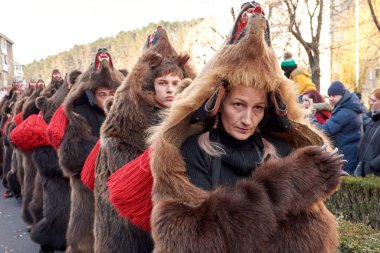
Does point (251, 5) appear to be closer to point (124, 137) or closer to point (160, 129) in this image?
point (160, 129)

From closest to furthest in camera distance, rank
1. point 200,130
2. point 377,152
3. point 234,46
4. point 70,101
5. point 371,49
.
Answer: point 234,46 → point 200,130 → point 70,101 → point 377,152 → point 371,49

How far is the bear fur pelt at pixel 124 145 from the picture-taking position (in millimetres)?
3271

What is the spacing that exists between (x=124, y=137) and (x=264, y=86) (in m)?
1.40

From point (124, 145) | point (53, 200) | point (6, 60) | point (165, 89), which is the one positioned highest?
point (6, 60)

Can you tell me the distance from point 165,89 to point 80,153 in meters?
1.27

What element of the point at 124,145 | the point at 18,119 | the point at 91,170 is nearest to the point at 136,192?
the point at 124,145

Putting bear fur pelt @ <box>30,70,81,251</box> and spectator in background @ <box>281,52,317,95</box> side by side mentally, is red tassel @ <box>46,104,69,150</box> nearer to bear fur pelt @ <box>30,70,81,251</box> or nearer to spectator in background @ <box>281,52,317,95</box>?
bear fur pelt @ <box>30,70,81,251</box>

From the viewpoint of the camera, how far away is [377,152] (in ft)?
18.0

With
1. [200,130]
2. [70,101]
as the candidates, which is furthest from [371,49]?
[200,130]

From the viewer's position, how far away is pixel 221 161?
2.34 metres

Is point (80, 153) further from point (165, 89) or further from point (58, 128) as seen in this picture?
point (165, 89)

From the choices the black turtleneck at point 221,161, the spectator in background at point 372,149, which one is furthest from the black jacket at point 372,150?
the black turtleneck at point 221,161

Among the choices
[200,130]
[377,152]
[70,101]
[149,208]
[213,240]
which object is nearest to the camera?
[213,240]

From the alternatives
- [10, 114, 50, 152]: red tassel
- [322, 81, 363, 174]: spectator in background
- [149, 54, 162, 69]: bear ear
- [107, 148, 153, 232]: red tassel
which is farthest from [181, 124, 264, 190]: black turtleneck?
[322, 81, 363, 174]: spectator in background
